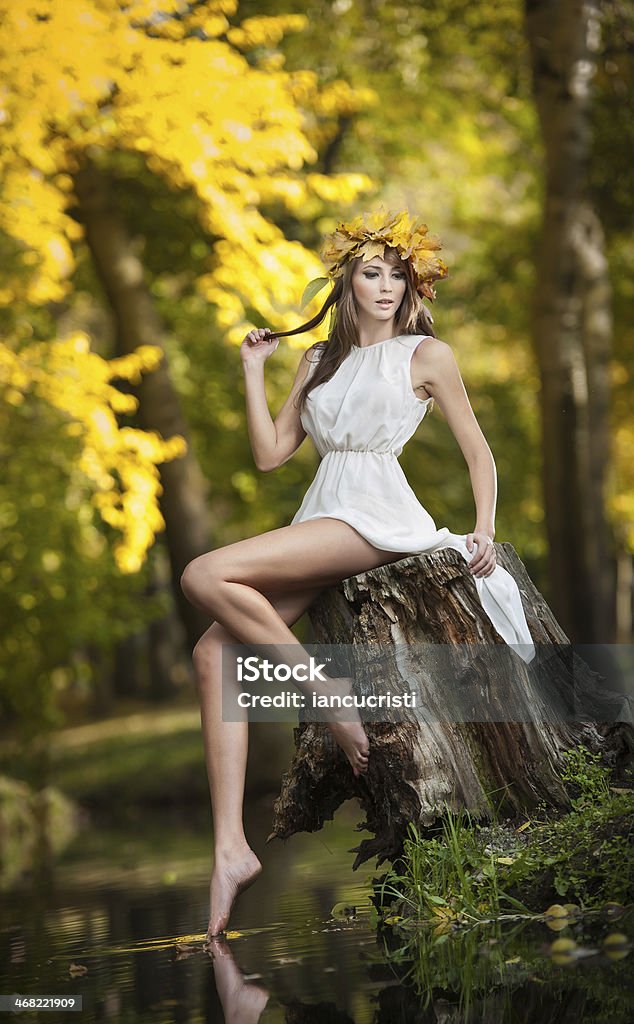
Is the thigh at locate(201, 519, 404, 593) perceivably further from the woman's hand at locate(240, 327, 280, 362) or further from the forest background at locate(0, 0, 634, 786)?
the forest background at locate(0, 0, 634, 786)

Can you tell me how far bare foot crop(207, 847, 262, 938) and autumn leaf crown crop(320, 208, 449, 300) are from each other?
78.3 inches

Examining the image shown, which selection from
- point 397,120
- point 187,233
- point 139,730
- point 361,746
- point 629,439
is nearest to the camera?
point 361,746

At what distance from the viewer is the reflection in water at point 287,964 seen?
3.03m

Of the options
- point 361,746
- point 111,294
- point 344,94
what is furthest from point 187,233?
point 361,746

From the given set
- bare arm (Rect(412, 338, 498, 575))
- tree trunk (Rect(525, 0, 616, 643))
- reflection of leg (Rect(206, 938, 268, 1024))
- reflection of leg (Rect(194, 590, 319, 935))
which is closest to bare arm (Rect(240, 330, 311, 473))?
bare arm (Rect(412, 338, 498, 575))

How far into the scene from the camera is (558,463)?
1003 cm

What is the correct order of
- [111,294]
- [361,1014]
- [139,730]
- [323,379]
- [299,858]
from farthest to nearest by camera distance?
[139,730] → [111,294] → [299,858] → [323,379] → [361,1014]

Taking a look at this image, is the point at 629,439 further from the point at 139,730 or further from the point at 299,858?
the point at 299,858

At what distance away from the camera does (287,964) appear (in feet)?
12.1

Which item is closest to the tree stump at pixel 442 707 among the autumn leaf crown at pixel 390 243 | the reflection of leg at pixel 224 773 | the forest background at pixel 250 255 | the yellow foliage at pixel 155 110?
the reflection of leg at pixel 224 773

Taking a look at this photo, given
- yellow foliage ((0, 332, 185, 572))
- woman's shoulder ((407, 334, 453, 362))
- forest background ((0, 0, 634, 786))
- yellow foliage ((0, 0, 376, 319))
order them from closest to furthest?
woman's shoulder ((407, 334, 453, 362))
yellow foliage ((0, 0, 376, 319))
forest background ((0, 0, 634, 786))
yellow foliage ((0, 332, 185, 572))

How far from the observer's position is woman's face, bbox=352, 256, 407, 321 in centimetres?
454

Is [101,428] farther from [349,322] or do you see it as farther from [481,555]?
[481,555]

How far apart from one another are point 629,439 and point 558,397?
26.8 feet
